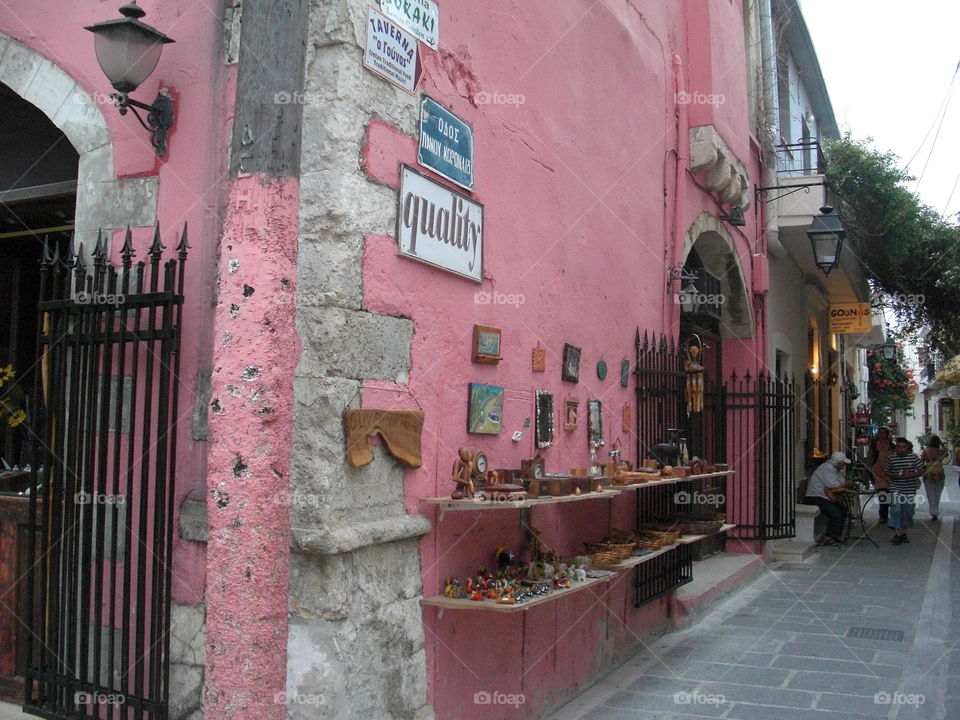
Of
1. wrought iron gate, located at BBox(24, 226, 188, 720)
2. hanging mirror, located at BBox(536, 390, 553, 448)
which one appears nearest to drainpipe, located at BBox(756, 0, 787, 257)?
hanging mirror, located at BBox(536, 390, 553, 448)

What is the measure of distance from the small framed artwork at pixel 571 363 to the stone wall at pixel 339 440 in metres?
1.85

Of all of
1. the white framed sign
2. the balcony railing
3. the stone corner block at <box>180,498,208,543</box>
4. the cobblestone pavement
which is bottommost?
the cobblestone pavement

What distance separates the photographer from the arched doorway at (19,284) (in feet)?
15.0

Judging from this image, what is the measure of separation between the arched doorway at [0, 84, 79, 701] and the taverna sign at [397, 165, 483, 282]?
185 centimetres

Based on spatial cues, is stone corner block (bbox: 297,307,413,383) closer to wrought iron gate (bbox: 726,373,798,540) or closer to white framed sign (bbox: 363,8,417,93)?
white framed sign (bbox: 363,8,417,93)

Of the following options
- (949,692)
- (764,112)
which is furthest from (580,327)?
(764,112)

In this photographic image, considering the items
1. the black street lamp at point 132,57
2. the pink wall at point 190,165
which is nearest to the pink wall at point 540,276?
the pink wall at point 190,165

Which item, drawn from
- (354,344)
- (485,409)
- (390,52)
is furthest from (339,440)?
(390,52)

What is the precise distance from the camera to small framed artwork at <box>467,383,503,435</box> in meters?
4.45

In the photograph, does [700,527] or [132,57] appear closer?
[132,57]

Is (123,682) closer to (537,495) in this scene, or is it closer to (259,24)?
(537,495)

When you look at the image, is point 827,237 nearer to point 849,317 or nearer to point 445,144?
point 849,317

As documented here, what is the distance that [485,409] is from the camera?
455cm

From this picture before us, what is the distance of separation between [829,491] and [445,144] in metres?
9.27
